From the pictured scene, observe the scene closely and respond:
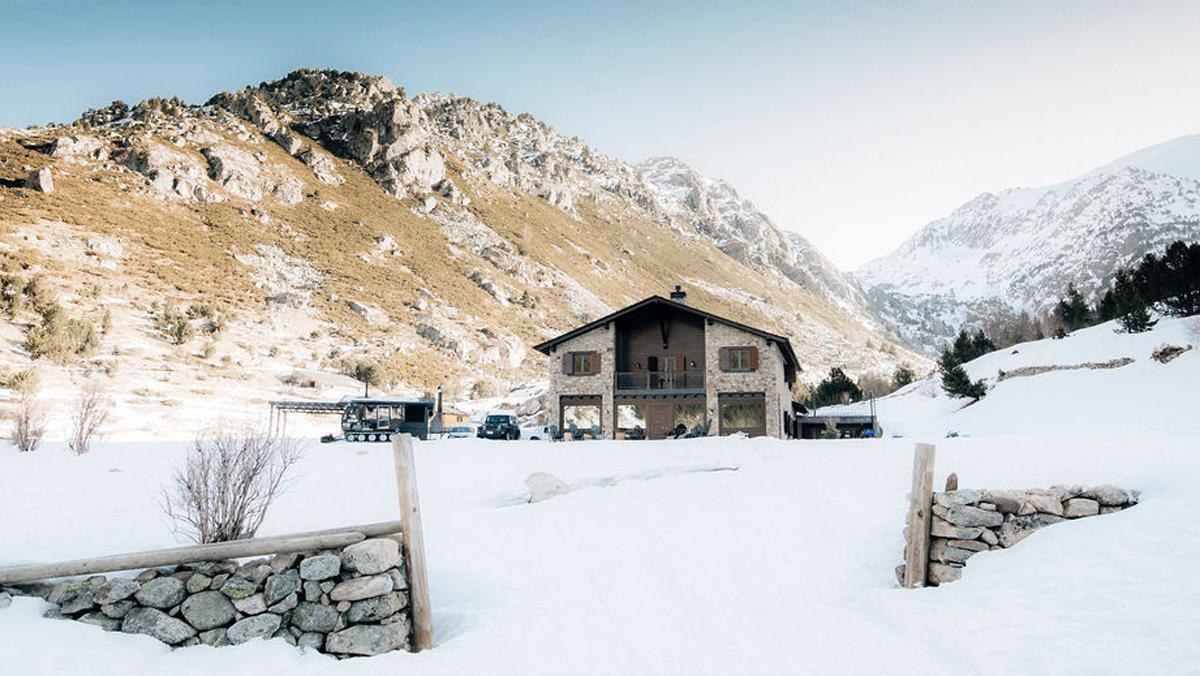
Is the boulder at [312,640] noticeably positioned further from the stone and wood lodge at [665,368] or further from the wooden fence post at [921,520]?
the stone and wood lodge at [665,368]

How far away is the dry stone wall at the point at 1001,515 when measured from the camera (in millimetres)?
8641

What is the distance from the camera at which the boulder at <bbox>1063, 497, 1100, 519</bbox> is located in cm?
859

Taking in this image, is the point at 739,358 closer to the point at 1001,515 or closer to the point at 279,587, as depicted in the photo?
the point at 1001,515

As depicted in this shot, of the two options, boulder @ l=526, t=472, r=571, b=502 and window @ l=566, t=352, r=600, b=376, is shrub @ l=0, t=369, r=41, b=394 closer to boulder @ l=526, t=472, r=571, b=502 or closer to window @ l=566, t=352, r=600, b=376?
window @ l=566, t=352, r=600, b=376

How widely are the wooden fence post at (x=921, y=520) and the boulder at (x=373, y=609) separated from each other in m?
6.93

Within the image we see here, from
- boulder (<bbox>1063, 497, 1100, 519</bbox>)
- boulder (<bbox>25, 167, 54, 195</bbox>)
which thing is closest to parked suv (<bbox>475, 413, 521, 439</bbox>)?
boulder (<bbox>1063, 497, 1100, 519</bbox>)

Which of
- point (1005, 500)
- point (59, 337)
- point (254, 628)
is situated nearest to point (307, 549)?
point (254, 628)

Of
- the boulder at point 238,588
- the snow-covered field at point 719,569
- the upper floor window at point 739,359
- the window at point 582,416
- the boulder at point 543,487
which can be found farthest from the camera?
the window at point 582,416

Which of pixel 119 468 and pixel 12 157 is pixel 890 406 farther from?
pixel 12 157

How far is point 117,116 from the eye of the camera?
3460 inches

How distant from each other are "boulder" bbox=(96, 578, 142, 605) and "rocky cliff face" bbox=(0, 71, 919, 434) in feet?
127

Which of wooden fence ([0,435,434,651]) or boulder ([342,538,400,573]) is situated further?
boulder ([342,538,400,573])

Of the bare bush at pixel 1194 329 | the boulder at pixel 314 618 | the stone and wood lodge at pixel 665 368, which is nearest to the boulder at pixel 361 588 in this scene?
the boulder at pixel 314 618

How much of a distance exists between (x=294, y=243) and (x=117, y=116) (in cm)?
3893
